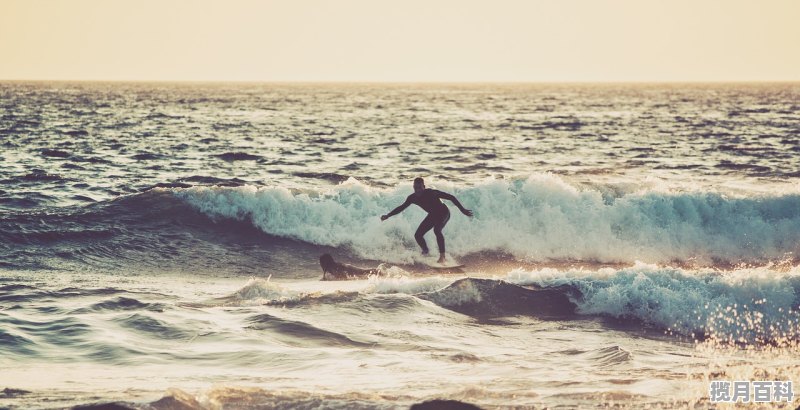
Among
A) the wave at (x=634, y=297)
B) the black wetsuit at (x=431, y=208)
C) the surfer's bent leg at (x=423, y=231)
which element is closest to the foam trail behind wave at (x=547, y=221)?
the surfer's bent leg at (x=423, y=231)

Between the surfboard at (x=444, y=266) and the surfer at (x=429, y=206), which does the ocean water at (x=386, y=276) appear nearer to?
the surfboard at (x=444, y=266)

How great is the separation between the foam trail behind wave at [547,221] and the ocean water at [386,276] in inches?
2.2

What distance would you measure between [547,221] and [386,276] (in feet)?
20.8

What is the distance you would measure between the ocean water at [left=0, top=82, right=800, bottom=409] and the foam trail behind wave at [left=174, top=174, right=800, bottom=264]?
0.06 metres

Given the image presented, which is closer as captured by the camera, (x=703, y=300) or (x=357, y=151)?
(x=703, y=300)

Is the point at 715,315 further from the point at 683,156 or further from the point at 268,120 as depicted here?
the point at 268,120

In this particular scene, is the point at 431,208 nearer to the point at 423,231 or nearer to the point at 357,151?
the point at 423,231

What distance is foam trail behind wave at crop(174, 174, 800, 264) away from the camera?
64.2 ft

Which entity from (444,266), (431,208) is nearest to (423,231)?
A: (431,208)

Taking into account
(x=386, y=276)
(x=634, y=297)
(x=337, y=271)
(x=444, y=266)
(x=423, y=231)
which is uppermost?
(x=423, y=231)

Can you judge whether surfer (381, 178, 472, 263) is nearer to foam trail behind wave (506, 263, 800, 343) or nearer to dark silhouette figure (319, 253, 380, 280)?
dark silhouette figure (319, 253, 380, 280)

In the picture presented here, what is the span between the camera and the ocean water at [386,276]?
832 centimetres

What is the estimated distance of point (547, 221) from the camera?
20375 mm

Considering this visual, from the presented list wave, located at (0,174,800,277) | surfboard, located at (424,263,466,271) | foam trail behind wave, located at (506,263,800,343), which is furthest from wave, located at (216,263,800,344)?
wave, located at (0,174,800,277)
